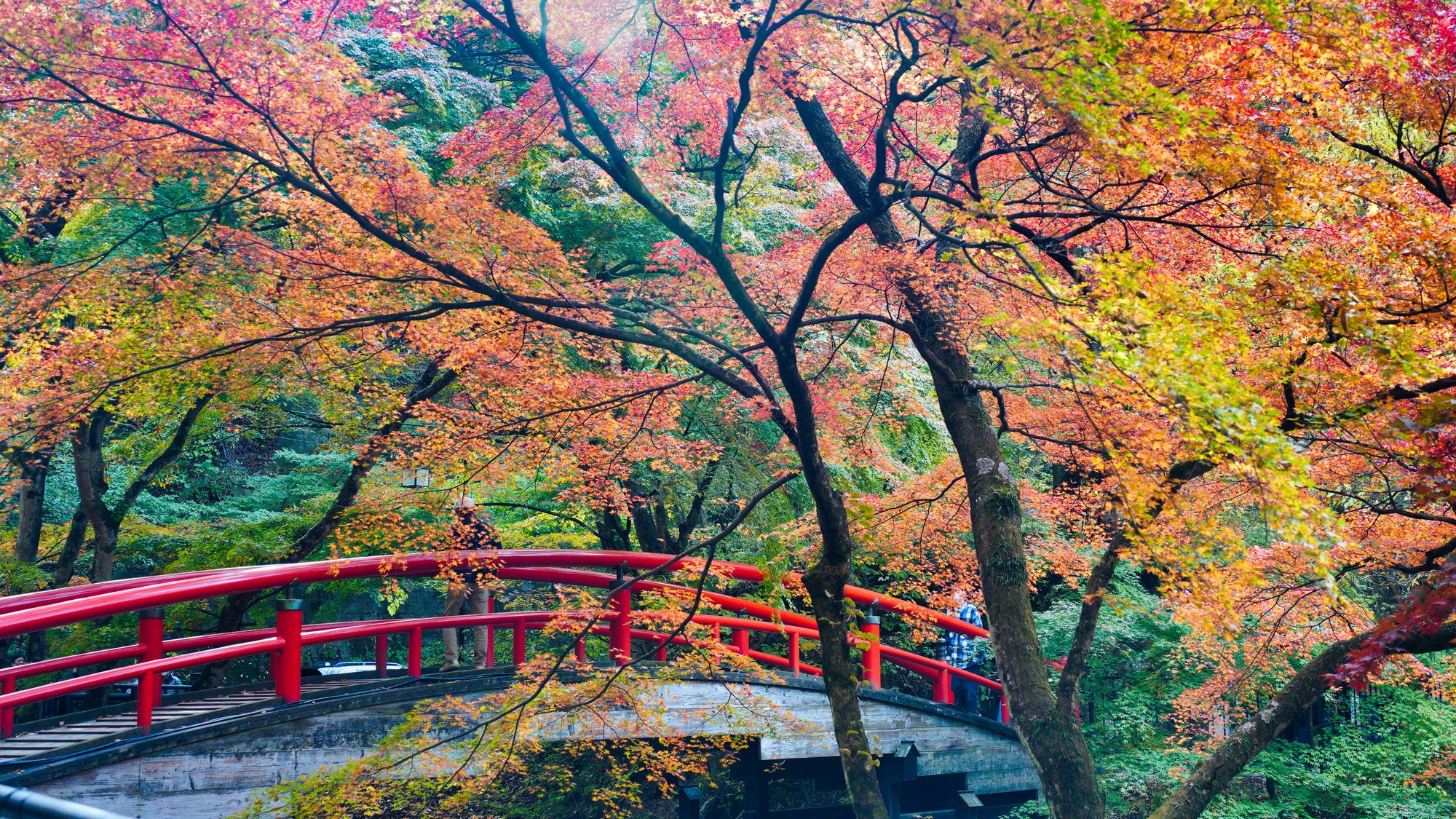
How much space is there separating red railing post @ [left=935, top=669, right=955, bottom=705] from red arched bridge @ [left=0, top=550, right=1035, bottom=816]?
10 millimetres

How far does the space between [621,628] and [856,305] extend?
3.11 meters

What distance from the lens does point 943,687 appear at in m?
8.45

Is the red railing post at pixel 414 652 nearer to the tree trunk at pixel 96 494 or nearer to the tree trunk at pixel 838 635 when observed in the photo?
the tree trunk at pixel 838 635

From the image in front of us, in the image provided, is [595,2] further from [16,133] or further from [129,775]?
[129,775]

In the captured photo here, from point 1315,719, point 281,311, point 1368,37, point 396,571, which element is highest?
point 281,311

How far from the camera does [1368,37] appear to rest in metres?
3.82

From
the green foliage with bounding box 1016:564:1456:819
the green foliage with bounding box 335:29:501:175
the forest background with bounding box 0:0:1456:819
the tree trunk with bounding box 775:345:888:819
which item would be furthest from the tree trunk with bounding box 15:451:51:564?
the green foliage with bounding box 1016:564:1456:819

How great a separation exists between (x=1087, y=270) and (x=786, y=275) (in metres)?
3.25

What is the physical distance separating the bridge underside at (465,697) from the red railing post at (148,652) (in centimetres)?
9

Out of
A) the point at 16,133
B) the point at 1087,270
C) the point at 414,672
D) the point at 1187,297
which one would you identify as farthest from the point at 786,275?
the point at 16,133

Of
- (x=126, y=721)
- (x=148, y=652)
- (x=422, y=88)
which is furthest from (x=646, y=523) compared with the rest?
(x=148, y=652)

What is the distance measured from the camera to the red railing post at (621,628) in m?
6.43

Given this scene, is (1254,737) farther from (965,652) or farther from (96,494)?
(96,494)

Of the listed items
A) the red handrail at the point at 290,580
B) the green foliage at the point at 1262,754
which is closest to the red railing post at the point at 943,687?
the red handrail at the point at 290,580
